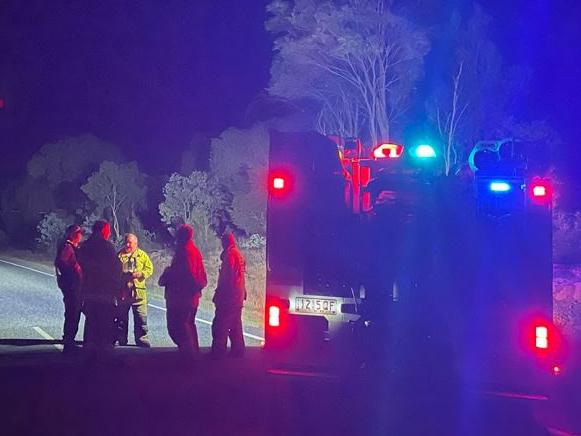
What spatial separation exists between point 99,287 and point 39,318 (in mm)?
5041

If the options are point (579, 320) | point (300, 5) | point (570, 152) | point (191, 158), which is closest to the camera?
point (579, 320)

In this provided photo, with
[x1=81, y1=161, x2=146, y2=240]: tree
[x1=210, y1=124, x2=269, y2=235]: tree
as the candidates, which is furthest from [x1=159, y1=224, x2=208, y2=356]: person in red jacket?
[x1=81, y1=161, x2=146, y2=240]: tree

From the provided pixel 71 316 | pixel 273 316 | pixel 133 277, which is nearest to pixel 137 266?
pixel 133 277

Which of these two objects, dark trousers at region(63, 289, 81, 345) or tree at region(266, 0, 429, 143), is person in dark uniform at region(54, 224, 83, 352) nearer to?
dark trousers at region(63, 289, 81, 345)

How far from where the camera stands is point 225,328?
9820 millimetres

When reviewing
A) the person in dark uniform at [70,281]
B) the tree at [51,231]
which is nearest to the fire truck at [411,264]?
the person in dark uniform at [70,281]

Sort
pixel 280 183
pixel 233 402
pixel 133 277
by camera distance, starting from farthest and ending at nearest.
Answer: pixel 133 277 < pixel 233 402 < pixel 280 183

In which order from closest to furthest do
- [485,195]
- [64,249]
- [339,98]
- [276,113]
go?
[485,195], [64,249], [339,98], [276,113]

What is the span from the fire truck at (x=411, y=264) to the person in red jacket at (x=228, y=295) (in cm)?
216

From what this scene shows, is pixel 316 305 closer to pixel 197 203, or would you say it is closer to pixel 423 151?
pixel 423 151

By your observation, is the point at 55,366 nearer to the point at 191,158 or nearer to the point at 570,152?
the point at 570,152

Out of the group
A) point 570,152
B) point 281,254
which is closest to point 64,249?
point 281,254

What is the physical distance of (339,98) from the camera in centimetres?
2453

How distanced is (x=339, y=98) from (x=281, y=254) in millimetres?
17550
